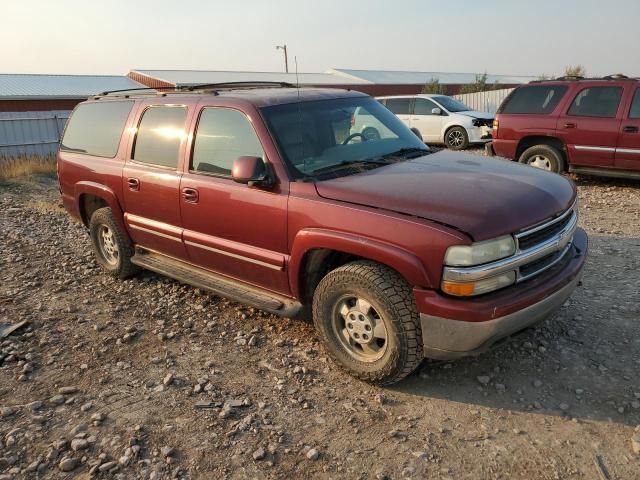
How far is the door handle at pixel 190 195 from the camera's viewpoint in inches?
167

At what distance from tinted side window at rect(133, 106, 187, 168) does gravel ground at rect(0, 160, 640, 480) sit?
1.37m

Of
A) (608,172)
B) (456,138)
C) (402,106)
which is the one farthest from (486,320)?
(402,106)

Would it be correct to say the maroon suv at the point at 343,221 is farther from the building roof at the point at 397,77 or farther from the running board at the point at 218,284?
the building roof at the point at 397,77

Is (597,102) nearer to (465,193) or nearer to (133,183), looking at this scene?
(465,193)

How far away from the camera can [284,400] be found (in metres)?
3.38

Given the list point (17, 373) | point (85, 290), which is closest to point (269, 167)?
point (17, 373)

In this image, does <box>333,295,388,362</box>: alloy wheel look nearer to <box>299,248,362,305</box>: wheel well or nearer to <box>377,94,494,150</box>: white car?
<box>299,248,362,305</box>: wheel well

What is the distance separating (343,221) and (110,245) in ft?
11.2

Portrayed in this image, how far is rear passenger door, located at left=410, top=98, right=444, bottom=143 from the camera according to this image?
15.0m

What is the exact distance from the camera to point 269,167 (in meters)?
3.71

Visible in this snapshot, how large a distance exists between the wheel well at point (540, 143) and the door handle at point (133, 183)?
22.5 feet

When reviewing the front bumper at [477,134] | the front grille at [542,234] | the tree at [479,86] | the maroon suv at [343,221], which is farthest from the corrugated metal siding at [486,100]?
the front grille at [542,234]

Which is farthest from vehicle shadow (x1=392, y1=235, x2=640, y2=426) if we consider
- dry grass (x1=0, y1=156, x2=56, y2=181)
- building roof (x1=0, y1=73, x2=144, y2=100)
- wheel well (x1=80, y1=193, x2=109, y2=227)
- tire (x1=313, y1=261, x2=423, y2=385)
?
building roof (x1=0, y1=73, x2=144, y2=100)

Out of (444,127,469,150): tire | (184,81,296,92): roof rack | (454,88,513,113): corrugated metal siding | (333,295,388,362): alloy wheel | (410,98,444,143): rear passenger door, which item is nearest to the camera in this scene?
(333,295,388,362): alloy wheel
